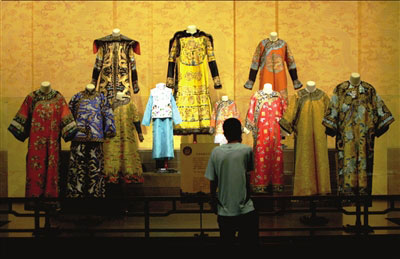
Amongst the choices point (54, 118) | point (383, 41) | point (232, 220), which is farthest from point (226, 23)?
point (232, 220)

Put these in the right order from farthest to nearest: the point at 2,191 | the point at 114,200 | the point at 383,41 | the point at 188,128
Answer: the point at 383,41 < the point at 188,128 < the point at 2,191 < the point at 114,200

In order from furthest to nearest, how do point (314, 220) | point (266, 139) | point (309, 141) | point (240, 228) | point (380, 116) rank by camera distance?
point (266, 139)
point (309, 141)
point (380, 116)
point (314, 220)
point (240, 228)

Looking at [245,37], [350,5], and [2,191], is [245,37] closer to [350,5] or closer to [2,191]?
[350,5]

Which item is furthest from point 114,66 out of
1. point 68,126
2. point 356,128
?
point 356,128

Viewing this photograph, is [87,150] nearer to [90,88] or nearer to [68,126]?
[68,126]

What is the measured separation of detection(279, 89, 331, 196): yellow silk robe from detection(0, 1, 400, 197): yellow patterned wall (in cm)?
286

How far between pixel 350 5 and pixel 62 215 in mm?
6018

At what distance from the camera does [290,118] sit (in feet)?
19.9

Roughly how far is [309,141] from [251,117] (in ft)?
2.83

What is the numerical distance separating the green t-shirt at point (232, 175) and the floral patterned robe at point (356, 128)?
200cm

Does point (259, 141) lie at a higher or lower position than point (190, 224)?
higher

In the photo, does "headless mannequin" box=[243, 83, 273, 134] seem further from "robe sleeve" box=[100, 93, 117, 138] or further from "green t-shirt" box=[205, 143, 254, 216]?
"green t-shirt" box=[205, 143, 254, 216]

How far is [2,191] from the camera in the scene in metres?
6.18

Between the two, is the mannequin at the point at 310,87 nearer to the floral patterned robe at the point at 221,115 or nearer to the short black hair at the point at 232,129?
the floral patterned robe at the point at 221,115
